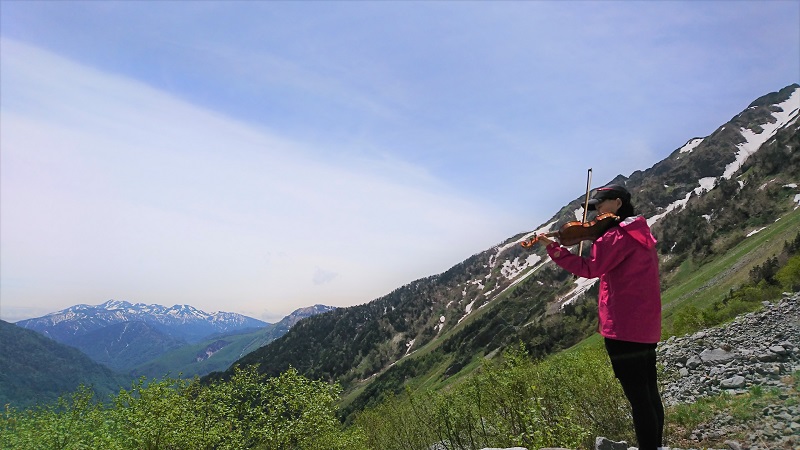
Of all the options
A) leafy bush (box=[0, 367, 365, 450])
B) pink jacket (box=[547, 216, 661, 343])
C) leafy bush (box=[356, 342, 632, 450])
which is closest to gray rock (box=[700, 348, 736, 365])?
leafy bush (box=[356, 342, 632, 450])

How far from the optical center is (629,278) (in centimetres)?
591

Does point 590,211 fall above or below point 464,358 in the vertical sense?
above

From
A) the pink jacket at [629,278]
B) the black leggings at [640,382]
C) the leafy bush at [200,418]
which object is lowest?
the leafy bush at [200,418]

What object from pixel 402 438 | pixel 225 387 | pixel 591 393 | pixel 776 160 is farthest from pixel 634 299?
pixel 776 160

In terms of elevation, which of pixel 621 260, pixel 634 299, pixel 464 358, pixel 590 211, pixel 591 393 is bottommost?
pixel 464 358

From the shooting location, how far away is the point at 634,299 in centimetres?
585

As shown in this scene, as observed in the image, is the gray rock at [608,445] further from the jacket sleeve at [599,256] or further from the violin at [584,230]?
the violin at [584,230]

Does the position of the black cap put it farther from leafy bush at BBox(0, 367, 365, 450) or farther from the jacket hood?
leafy bush at BBox(0, 367, 365, 450)

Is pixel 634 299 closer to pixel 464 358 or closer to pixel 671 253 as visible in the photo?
pixel 671 253

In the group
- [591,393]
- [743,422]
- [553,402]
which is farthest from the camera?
[553,402]

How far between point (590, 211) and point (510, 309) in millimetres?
180731

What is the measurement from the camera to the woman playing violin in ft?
19.2

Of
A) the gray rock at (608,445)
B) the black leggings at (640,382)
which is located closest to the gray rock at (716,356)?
the gray rock at (608,445)

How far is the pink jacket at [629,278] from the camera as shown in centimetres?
582
